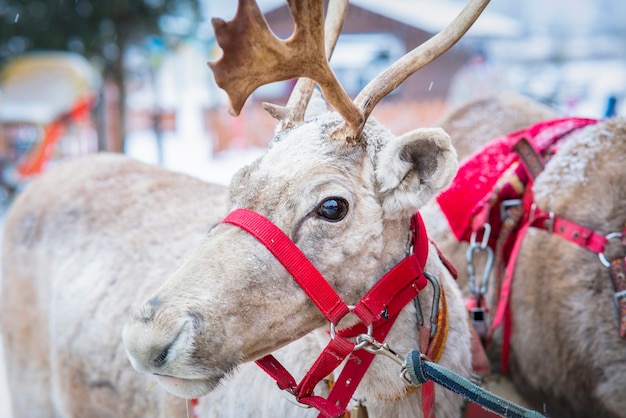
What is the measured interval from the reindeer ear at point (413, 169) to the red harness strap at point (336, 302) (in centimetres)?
20

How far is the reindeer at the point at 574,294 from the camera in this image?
2.68 meters

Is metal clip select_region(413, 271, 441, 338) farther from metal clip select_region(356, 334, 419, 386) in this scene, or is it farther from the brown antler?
the brown antler

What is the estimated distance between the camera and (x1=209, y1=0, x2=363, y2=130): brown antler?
2.02 meters

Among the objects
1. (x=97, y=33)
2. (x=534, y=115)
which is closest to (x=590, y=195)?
(x=534, y=115)

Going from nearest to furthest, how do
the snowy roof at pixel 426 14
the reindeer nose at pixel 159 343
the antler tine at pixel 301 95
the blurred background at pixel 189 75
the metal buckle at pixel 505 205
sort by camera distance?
the reindeer nose at pixel 159 343 → the antler tine at pixel 301 95 → the metal buckle at pixel 505 205 → the blurred background at pixel 189 75 → the snowy roof at pixel 426 14

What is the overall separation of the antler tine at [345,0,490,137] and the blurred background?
23.7ft

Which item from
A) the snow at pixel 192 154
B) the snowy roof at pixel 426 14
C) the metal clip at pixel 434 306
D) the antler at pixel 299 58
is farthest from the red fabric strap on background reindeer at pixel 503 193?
the snow at pixel 192 154

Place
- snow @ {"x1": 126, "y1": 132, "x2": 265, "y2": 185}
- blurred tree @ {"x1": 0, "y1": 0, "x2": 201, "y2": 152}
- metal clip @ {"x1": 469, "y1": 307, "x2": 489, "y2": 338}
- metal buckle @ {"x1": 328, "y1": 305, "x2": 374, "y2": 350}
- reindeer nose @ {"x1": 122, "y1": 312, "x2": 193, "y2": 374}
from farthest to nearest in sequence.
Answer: snow @ {"x1": 126, "y1": 132, "x2": 265, "y2": 185}
blurred tree @ {"x1": 0, "y1": 0, "x2": 201, "y2": 152}
metal clip @ {"x1": 469, "y1": 307, "x2": 489, "y2": 338}
metal buckle @ {"x1": 328, "y1": 305, "x2": 374, "y2": 350}
reindeer nose @ {"x1": 122, "y1": 312, "x2": 193, "y2": 374}

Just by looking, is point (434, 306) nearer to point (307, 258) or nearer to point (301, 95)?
point (307, 258)

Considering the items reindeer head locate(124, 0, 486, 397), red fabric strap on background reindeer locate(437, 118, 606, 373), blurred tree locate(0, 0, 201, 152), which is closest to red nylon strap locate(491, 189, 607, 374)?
red fabric strap on background reindeer locate(437, 118, 606, 373)

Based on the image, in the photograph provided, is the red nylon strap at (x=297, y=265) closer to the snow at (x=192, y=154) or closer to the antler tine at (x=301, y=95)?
the antler tine at (x=301, y=95)

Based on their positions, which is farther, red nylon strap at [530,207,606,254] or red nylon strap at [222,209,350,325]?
red nylon strap at [530,207,606,254]

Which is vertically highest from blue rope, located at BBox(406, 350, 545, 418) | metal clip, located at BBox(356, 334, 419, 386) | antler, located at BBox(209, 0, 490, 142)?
antler, located at BBox(209, 0, 490, 142)

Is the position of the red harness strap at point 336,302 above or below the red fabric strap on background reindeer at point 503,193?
below
